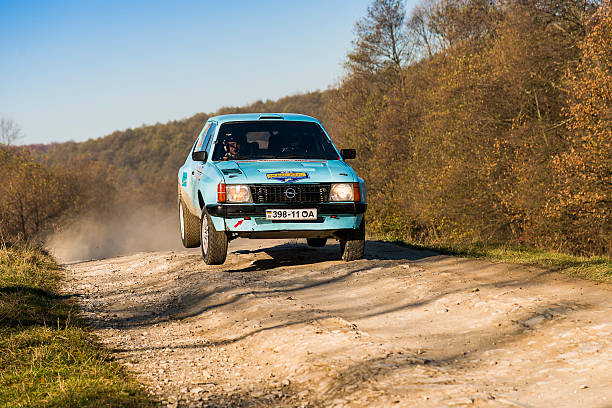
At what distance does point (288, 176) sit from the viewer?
932cm

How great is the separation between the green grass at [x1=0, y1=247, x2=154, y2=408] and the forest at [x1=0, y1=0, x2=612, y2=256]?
1478 centimetres

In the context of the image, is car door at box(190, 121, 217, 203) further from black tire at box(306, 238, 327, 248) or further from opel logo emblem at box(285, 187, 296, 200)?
black tire at box(306, 238, 327, 248)

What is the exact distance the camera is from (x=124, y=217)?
6419 cm

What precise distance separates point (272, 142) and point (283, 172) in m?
1.23

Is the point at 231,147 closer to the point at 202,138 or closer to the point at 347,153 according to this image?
the point at 202,138

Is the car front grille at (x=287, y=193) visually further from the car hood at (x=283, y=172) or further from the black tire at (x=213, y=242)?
the black tire at (x=213, y=242)

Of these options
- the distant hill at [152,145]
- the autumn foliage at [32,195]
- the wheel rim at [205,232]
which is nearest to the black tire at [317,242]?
the wheel rim at [205,232]

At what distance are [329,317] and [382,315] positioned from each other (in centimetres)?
61

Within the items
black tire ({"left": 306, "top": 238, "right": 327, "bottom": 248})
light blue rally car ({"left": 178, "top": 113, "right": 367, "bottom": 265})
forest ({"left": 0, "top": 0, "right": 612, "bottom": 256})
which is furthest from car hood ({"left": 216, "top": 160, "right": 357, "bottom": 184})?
forest ({"left": 0, "top": 0, "right": 612, "bottom": 256})

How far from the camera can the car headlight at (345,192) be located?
31.0 ft

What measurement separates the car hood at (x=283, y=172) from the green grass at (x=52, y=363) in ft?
9.29

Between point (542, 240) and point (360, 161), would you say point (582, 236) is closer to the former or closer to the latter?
point (542, 240)

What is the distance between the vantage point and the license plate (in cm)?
925

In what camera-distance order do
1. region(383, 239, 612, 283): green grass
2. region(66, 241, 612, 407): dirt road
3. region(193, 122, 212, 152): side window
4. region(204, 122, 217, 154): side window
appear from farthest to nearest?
region(193, 122, 212, 152): side window
region(204, 122, 217, 154): side window
region(383, 239, 612, 283): green grass
region(66, 241, 612, 407): dirt road
